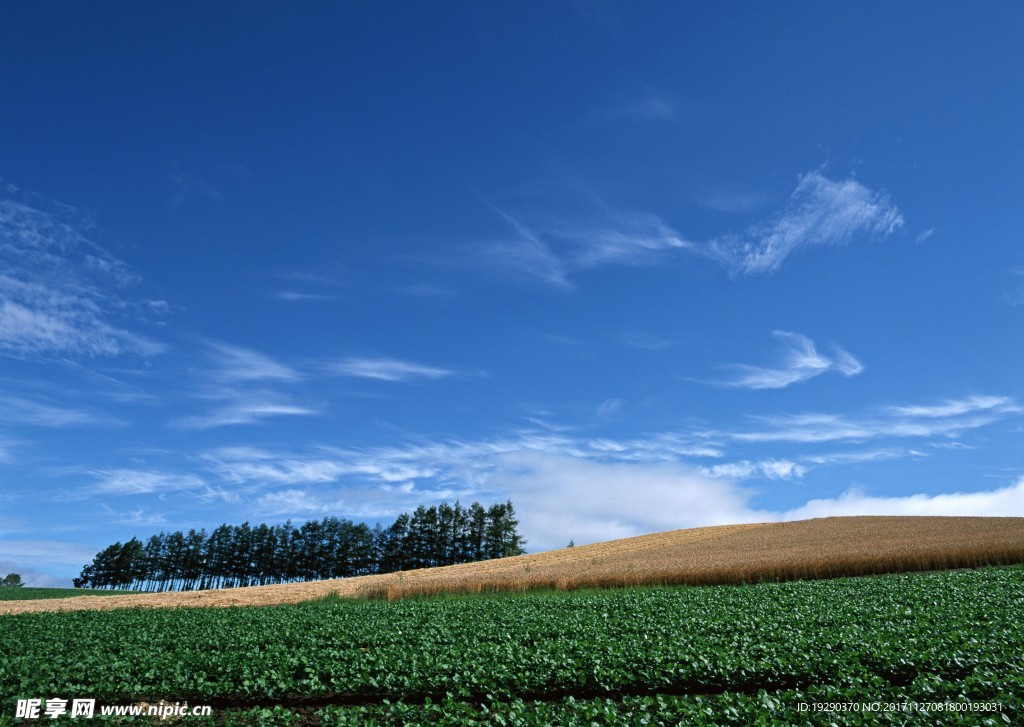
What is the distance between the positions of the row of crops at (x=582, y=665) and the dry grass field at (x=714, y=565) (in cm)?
1220

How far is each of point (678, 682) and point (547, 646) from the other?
427cm

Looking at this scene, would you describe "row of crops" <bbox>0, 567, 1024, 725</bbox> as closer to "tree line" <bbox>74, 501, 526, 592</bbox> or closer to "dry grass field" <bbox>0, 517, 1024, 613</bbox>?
"dry grass field" <bbox>0, 517, 1024, 613</bbox>

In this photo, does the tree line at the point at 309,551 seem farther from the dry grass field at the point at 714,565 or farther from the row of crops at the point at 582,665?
the row of crops at the point at 582,665

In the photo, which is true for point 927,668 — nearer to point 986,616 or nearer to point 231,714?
point 986,616

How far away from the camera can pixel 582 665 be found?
15523mm

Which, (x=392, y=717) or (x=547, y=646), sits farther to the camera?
(x=547, y=646)

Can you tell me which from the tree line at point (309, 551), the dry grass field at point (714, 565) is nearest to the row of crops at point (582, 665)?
the dry grass field at point (714, 565)

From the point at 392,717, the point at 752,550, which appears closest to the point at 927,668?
the point at 392,717

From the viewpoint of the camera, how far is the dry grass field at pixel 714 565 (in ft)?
117

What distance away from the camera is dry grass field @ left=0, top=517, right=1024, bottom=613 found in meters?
35.7

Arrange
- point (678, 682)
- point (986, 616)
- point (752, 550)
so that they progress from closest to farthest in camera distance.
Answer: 1. point (678, 682)
2. point (986, 616)
3. point (752, 550)

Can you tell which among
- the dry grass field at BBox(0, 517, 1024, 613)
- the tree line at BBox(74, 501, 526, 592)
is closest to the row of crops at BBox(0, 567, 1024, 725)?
the dry grass field at BBox(0, 517, 1024, 613)

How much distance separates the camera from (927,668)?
14.0 metres

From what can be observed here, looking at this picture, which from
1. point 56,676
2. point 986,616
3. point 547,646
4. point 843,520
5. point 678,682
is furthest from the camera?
point 843,520
